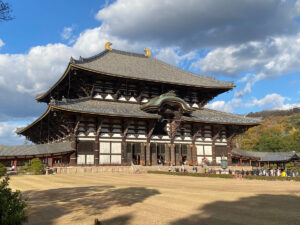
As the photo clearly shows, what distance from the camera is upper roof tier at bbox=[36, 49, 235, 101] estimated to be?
1500 inches

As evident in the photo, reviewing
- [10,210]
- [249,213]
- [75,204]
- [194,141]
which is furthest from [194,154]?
[10,210]

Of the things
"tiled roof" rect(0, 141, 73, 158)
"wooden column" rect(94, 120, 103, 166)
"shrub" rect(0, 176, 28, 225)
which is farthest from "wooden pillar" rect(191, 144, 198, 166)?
"shrub" rect(0, 176, 28, 225)

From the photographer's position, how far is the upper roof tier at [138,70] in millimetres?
38094

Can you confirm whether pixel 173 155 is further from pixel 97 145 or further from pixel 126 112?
pixel 97 145

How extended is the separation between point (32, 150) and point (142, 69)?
67.2 feet

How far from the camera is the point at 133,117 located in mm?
35500

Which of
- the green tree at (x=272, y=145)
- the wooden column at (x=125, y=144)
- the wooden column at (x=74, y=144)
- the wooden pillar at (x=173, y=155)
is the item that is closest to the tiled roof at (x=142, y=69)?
the wooden column at (x=125, y=144)

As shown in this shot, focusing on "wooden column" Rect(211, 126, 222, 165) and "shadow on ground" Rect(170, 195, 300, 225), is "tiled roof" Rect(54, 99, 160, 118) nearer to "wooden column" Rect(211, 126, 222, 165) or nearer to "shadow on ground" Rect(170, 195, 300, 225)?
"wooden column" Rect(211, 126, 222, 165)

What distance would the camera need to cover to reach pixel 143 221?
9.12 metres

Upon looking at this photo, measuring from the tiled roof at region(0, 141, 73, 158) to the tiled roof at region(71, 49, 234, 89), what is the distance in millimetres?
10570

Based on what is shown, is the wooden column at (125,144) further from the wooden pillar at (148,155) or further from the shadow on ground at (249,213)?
the shadow on ground at (249,213)

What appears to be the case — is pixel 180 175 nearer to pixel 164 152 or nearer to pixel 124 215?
pixel 164 152

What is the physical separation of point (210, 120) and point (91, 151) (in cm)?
1762

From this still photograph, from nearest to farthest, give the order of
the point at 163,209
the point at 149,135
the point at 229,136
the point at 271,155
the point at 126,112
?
the point at 163,209, the point at 126,112, the point at 149,135, the point at 229,136, the point at 271,155
